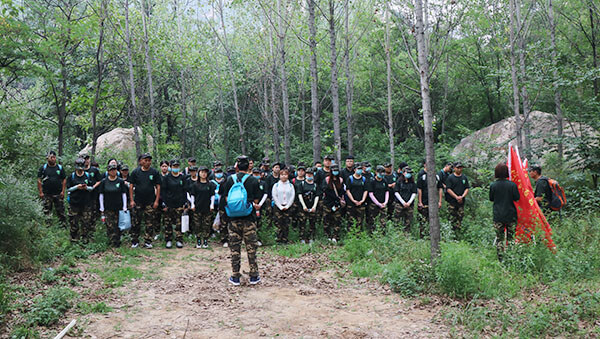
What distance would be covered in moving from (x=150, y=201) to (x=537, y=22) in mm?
21816

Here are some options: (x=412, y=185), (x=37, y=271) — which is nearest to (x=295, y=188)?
(x=412, y=185)

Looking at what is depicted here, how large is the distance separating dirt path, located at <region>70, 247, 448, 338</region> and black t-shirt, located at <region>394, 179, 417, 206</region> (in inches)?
145

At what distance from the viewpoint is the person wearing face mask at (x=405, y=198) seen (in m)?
10.4

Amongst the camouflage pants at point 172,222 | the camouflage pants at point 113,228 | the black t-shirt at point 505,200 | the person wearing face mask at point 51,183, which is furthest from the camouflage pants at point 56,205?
the black t-shirt at point 505,200

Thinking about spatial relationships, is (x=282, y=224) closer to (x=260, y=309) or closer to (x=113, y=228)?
(x=113, y=228)

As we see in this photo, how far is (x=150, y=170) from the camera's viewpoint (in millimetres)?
9359

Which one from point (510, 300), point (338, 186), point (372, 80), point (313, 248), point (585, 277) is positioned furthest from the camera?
point (372, 80)

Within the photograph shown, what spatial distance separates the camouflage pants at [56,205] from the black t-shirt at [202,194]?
10.9 feet

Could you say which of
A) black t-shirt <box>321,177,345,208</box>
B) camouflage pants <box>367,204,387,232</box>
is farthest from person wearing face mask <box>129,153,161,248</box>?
camouflage pants <box>367,204,387,232</box>

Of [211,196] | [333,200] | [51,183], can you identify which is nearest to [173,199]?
[211,196]

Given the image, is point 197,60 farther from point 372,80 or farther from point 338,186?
point 338,186

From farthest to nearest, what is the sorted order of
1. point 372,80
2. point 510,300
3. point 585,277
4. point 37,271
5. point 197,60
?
point 372,80 < point 197,60 < point 37,271 < point 585,277 < point 510,300

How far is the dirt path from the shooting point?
478 centimetres

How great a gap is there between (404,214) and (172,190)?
6.11 meters
